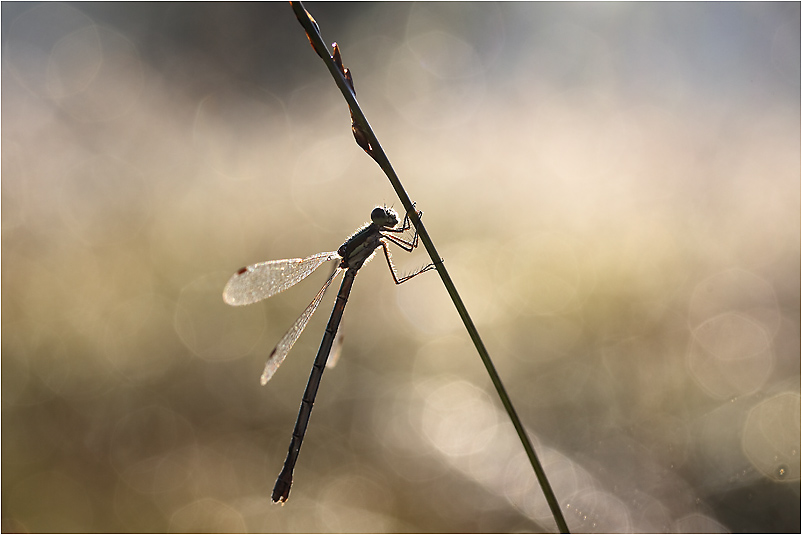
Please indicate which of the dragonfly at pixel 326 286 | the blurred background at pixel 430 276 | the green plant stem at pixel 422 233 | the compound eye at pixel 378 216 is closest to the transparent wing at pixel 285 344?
the dragonfly at pixel 326 286

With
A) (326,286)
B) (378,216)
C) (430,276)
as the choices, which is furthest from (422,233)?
(430,276)

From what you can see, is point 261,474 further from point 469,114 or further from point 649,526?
point 469,114

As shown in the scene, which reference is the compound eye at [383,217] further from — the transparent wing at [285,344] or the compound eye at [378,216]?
the transparent wing at [285,344]

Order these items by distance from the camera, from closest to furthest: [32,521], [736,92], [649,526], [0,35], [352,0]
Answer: [649,526]
[32,521]
[736,92]
[0,35]
[352,0]

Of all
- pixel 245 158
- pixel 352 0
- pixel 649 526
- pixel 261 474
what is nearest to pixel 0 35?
pixel 245 158

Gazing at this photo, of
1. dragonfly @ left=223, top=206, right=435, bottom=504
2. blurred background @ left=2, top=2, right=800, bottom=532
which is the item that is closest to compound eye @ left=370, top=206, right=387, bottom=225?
dragonfly @ left=223, top=206, right=435, bottom=504

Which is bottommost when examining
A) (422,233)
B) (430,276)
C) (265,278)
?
(430,276)

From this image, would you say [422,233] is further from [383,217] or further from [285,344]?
[285,344]

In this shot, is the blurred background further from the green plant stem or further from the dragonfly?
the green plant stem
